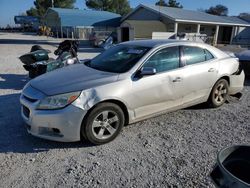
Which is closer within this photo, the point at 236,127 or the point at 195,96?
the point at 236,127

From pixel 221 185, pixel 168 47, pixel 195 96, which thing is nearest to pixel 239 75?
pixel 195 96

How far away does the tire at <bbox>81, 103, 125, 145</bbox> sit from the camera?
3.49 meters

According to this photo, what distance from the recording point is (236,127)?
14.5ft

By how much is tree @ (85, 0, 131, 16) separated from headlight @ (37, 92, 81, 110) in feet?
198

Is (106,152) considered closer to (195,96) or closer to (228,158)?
(228,158)

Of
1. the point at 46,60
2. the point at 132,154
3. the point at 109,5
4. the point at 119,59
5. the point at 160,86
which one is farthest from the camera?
the point at 109,5

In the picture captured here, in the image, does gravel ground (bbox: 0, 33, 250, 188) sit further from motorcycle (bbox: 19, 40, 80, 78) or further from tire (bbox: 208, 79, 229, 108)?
motorcycle (bbox: 19, 40, 80, 78)

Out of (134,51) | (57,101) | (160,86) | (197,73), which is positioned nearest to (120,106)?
(160,86)

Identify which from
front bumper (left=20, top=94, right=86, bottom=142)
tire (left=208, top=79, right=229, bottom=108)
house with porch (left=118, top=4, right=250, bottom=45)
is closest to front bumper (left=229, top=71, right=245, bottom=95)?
tire (left=208, top=79, right=229, bottom=108)

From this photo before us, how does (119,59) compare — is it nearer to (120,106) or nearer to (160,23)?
(120,106)

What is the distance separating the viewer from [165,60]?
4316 mm

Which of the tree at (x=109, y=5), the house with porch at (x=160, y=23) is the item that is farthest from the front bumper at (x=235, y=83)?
the tree at (x=109, y=5)

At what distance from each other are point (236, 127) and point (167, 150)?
1.66m

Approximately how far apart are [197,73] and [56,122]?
2802 millimetres
